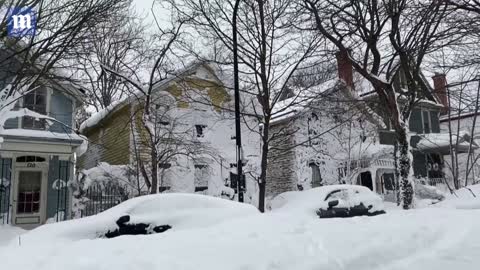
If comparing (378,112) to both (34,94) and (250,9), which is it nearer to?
(250,9)

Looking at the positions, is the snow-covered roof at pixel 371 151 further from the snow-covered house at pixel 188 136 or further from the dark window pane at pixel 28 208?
the dark window pane at pixel 28 208

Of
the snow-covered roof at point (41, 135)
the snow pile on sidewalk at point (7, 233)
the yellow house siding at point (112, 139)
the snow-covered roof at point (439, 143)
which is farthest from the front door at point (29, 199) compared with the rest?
the snow-covered roof at point (439, 143)

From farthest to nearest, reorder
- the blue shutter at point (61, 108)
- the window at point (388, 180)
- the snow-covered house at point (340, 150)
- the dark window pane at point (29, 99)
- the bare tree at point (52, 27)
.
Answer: the window at point (388, 180) → the snow-covered house at point (340, 150) → the blue shutter at point (61, 108) → the dark window pane at point (29, 99) → the bare tree at point (52, 27)

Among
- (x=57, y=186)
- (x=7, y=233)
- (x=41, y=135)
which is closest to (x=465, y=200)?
(x=7, y=233)

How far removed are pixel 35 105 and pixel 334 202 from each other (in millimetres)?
12789

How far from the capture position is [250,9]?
1554 centimetres

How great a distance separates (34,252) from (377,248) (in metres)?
4.56

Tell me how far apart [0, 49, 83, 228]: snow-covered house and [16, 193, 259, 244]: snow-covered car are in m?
8.98

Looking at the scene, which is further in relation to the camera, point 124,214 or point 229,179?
point 229,179

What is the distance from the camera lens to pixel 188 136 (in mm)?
21000

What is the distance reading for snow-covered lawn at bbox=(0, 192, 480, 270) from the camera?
491cm

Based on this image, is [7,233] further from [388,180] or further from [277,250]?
[388,180]

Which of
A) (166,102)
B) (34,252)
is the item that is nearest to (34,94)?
(166,102)

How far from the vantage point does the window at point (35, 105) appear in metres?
17.2
